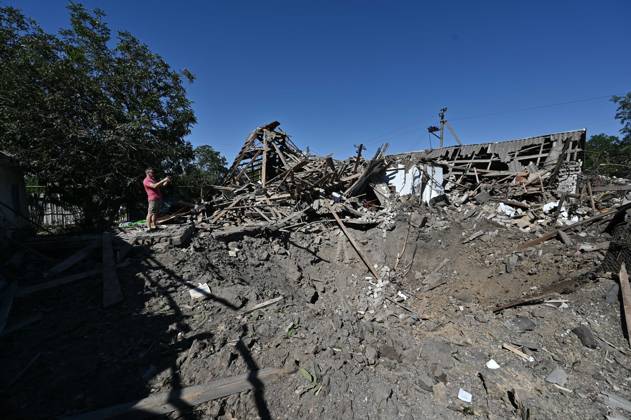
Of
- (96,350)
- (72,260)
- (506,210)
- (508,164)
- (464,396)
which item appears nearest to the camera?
(464,396)

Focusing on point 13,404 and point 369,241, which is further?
point 369,241

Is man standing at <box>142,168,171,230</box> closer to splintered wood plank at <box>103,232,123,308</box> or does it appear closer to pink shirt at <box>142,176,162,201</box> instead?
pink shirt at <box>142,176,162,201</box>

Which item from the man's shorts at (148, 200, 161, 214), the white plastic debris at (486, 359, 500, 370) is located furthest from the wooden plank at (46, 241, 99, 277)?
the white plastic debris at (486, 359, 500, 370)

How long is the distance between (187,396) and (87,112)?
29.2ft

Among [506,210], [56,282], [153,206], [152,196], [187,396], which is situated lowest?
[187,396]

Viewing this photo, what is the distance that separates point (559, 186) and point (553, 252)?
563 centimetres

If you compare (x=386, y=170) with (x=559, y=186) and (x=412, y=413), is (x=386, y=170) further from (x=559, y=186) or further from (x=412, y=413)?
(x=412, y=413)

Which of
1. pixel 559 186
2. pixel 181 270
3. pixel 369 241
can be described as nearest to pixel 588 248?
pixel 369 241

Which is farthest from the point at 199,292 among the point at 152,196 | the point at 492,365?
the point at 492,365

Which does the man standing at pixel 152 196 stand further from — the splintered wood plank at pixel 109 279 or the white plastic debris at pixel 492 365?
the white plastic debris at pixel 492 365

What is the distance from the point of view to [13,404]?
99.2 inches

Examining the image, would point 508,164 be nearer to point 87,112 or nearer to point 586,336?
point 586,336

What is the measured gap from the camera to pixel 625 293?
152 inches

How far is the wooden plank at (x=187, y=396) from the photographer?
2527mm
